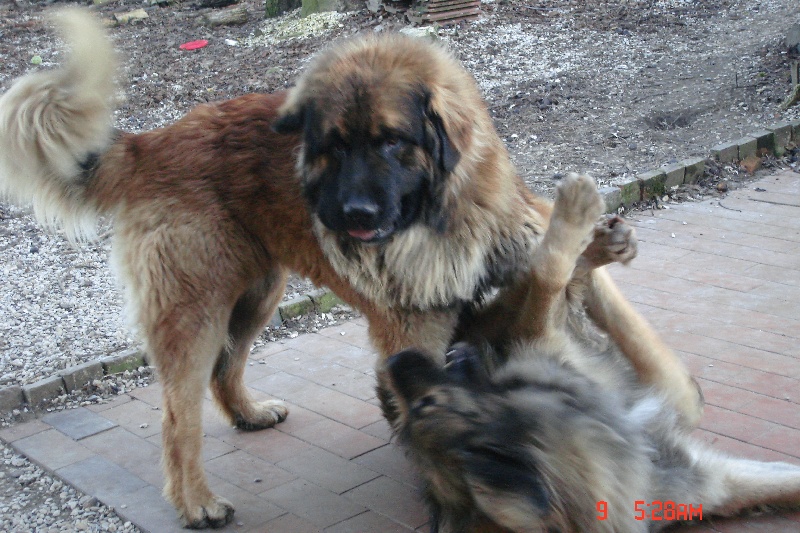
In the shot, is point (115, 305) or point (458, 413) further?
point (115, 305)

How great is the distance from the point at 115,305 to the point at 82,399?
0.95 metres

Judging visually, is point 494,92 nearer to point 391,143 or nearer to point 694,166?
point 694,166

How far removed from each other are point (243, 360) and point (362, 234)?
1.25 metres

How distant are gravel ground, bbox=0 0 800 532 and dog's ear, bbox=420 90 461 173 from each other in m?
1.80

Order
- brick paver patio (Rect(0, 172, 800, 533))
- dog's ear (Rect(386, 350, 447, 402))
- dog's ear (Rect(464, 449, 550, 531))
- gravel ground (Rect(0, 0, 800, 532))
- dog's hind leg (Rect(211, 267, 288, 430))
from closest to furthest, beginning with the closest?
1. dog's ear (Rect(464, 449, 550, 531))
2. dog's ear (Rect(386, 350, 447, 402))
3. brick paver patio (Rect(0, 172, 800, 533))
4. dog's hind leg (Rect(211, 267, 288, 430))
5. gravel ground (Rect(0, 0, 800, 532))

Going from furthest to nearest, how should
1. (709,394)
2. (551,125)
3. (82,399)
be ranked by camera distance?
(551,125) < (82,399) < (709,394)

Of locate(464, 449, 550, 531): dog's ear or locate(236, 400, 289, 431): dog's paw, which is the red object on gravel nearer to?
locate(236, 400, 289, 431): dog's paw

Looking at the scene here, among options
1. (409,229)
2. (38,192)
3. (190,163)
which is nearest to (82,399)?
(38,192)

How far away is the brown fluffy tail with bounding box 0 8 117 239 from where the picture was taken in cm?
307

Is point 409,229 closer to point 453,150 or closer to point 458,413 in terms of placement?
point 453,150

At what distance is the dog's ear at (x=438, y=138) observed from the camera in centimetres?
277

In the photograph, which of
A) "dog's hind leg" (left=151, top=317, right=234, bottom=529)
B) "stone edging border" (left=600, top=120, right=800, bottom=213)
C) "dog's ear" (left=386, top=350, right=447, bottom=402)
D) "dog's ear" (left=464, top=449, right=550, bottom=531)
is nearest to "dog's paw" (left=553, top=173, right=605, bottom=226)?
"dog's ear" (left=386, top=350, right=447, bottom=402)

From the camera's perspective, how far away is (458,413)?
94.7 inches
